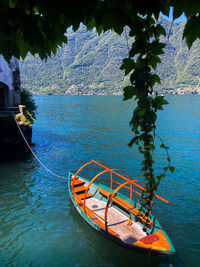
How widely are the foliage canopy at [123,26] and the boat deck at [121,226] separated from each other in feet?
32.2

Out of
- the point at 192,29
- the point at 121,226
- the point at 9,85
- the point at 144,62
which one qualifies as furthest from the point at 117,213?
the point at 9,85

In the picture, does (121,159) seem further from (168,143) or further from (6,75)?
(6,75)

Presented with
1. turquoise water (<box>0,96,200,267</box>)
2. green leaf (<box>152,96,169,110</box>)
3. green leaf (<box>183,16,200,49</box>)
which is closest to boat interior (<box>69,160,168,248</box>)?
turquoise water (<box>0,96,200,267</box>)

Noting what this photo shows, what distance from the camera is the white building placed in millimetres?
27688

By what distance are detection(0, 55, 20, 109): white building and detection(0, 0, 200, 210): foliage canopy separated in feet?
88.2

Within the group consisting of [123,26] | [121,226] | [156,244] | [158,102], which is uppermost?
[123,26]

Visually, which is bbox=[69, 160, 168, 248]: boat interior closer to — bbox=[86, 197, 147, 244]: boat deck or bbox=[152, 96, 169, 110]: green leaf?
bbox=[86, 197, 147, 244]: boat deck

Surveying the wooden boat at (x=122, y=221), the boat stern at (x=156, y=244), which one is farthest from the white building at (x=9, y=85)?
the boat stern at (x=156, y=244)

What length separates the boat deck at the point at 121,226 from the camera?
11.4m

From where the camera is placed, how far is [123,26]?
6.87ft

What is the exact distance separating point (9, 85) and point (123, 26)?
29210 mm

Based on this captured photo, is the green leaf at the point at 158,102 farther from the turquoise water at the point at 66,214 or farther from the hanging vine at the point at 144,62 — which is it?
the turquoise water at the point at 66,214

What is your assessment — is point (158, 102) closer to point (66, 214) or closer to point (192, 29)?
point (192, 29)

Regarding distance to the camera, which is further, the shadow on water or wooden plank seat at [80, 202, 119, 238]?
the shadow on water
